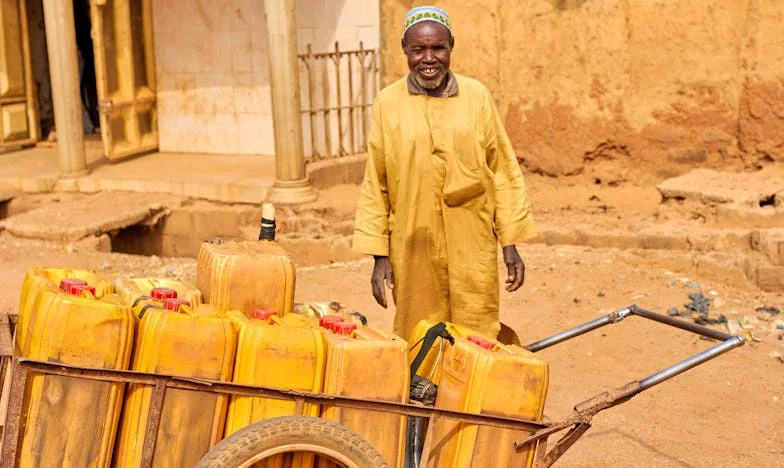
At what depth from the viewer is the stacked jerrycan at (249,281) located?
10.7 ft

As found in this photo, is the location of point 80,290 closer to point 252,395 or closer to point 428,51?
point 252,395

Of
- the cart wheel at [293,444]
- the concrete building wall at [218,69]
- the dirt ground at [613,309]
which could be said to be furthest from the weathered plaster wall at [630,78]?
the cart wheel at [293,444]

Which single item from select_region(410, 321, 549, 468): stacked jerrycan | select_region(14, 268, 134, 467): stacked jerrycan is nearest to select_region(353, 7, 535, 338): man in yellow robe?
select_region(410, 321, 549, 468): stacked jerrycan

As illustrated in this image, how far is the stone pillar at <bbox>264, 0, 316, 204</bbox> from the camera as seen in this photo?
28.6 ft

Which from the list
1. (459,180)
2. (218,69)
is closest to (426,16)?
(459,180)

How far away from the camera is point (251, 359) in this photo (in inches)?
111

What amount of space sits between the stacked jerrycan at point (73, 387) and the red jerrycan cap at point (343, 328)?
0.59m

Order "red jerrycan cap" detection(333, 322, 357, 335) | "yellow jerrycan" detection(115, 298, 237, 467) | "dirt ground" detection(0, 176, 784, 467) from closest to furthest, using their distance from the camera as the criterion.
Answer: "yellow jerrycan" detection(115, 298, 237, 467) < "red jerrycan cap" detection(333, 322, 357, 335) < "dirt ground" detection(0, 176, 784, 467)

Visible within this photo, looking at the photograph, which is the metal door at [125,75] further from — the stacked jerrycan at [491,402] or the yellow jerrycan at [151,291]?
the stacked jerrycan at [491,402]

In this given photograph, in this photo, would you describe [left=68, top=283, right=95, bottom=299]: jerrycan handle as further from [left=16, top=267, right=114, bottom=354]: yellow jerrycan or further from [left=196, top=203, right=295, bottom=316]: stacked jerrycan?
[left=196, top=203, right=295, bottom=316]: stacked jerrycan

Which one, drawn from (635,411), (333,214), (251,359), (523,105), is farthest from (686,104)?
(251,359)

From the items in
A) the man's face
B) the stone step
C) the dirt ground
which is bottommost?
the dirt ground

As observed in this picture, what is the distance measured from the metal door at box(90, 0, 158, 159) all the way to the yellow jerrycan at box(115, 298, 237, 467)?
7.91 meters

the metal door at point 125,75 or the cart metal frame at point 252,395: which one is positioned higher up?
the metal door at point 125,75
